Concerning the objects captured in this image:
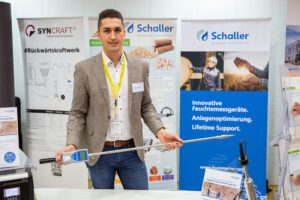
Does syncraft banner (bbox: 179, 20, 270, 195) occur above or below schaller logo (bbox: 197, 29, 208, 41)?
below

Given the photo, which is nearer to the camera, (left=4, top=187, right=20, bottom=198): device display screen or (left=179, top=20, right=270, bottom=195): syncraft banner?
(left=4, top=187, right=20, bottom=198): device display screen

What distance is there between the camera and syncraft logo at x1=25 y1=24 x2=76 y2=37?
3527mm

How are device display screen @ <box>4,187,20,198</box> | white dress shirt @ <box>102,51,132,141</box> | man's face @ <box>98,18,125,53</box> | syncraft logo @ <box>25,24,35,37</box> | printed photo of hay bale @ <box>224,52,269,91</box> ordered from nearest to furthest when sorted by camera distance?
device display screen @ <box>4,187,20,198</box>
man's face @ <box>98,18,125,53</box>
white dress shirt @ <box>102,51,132,141</box>
printed photo of hay bale @ <box>224,52,269,91</box>
syncraft logo @ <box>25,24,35,37</box>

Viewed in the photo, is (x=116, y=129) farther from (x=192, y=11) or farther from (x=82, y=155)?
(x=192, y=11)

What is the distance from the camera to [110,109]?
2084 millimetres

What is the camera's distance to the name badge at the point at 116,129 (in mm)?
2100

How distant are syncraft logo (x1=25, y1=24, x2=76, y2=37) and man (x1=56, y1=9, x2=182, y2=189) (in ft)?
5.12

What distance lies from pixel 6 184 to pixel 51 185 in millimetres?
2590

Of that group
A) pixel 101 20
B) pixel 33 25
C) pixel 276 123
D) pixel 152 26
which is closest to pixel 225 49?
pixel 152 26

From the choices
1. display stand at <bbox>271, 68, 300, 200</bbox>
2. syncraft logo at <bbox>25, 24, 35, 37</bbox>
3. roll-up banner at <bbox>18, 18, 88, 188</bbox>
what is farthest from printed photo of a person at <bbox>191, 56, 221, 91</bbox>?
Result: syncraft logo at <bbox>25, 24, 35, 37</bbox>

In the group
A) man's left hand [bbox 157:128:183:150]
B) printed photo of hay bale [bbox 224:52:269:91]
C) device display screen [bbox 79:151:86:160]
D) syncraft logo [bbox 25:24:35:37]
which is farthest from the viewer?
syncraft logo [bbox 25:24:35:37]

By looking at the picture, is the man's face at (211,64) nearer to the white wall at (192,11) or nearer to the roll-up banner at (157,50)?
the roll-up banner at (157,50)

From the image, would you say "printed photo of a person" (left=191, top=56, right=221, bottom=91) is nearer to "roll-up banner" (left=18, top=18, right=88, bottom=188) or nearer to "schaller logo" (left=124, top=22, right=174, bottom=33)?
"schaller logo" (left=124, top=22, right=174, bottom=33)

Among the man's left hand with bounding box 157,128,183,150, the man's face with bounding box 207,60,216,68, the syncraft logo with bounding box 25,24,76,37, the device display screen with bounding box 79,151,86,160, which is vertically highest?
the syncraft logo with bounding box 25,24,76,37
